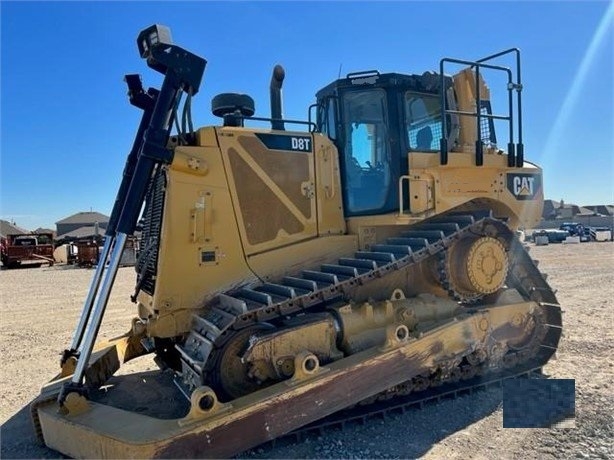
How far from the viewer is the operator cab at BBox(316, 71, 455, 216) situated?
5.11 m

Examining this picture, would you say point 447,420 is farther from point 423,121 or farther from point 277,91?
point 277,91

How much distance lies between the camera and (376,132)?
5.21m

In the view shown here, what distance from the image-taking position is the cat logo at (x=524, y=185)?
219 inches

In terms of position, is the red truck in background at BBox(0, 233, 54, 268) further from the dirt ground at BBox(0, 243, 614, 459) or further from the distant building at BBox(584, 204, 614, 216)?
the distant building at BBox(584, 204, 614, 216)

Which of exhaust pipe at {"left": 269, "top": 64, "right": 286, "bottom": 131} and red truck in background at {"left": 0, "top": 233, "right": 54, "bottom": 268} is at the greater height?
exhaust pipe at {"left": 269, "top": 64, "right": 286, "bottom": 131}

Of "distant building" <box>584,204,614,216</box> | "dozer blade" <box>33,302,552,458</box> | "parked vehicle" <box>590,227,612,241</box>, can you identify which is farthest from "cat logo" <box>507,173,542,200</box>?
"distant building" <box>584,204,614,216</box>

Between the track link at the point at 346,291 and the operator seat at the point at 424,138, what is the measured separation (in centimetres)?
80

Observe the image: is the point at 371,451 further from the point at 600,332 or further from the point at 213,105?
the point at 600,332

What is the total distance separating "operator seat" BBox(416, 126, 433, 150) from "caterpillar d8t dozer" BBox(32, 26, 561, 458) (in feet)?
0.07

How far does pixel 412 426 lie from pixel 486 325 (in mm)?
1291

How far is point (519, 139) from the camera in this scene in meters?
5.56

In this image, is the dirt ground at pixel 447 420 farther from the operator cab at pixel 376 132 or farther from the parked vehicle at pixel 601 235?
the parked vehicle at pixel 601 235

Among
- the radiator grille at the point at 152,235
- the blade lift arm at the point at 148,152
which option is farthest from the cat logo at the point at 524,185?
the radiator grille at the point at 152,235

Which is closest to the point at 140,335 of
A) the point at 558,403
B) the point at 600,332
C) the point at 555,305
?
the point at 558,403
